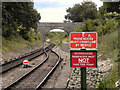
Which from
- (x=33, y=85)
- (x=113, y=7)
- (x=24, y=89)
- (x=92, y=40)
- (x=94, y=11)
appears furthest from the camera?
(x=94, y=11)

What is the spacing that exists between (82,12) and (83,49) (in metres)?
62.1

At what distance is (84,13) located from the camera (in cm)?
6391

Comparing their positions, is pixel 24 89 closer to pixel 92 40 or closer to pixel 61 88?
pixel 61 88

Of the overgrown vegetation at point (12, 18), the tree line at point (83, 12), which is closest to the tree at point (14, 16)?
the overgrown vegetation at point (12, 18)

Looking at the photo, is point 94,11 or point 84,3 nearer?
point 94,11

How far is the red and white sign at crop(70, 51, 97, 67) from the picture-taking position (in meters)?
5.13

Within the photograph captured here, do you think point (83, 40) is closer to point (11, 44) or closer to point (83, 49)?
point (83, 49)

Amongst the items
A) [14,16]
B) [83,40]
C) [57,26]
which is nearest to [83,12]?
[57,26]

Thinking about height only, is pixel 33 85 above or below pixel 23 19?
below

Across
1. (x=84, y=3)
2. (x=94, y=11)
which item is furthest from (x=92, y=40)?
(x=84, y=3)

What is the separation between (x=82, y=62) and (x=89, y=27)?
19150mm

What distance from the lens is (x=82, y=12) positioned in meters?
65.7

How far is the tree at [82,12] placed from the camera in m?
63.6

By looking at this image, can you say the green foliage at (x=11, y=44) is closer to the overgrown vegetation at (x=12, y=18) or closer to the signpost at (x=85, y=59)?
the overgrown vegetation at (x=12, y=18)
